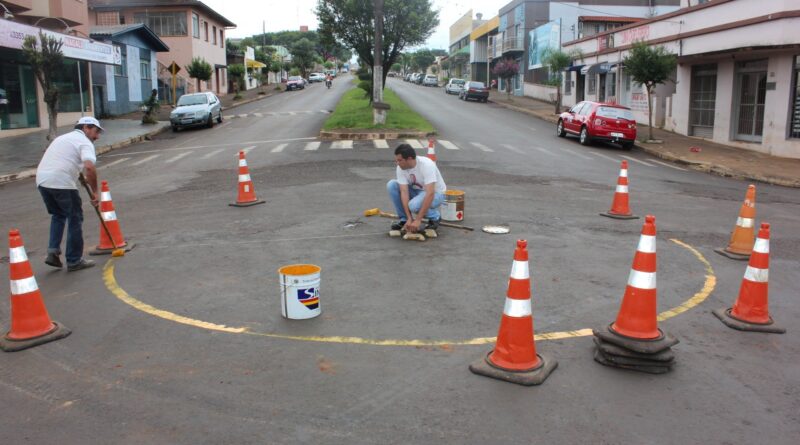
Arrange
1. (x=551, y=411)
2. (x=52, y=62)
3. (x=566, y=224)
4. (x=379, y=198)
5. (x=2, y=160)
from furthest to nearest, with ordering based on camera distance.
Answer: (x=52, y=62) < (x=2, y=160) < (x=379, y=198) < (x=566, y=224) < (x=551, y=411)

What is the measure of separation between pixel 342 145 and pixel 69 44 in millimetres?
13460

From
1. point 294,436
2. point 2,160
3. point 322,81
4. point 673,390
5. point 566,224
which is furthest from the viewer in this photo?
point 322,81

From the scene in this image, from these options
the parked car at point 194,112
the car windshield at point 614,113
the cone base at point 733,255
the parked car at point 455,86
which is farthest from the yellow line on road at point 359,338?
the parked car at point 455,86

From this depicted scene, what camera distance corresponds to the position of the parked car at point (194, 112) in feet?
90.5

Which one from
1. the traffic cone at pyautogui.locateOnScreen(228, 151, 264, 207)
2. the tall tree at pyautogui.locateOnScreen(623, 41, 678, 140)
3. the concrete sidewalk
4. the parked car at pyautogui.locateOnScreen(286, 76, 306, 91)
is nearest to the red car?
the concrete sidewalk

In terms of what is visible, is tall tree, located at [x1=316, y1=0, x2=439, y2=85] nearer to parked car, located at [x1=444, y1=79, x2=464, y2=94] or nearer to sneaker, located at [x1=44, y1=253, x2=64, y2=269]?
parked car, located at [x1=444, y1=79, x2=464, y2=94]

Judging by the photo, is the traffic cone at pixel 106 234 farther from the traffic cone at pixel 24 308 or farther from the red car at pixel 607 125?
the red car at pixel 607 125

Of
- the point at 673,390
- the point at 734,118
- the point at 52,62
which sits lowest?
the point at 673,390

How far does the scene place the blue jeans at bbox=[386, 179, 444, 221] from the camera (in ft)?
27.6

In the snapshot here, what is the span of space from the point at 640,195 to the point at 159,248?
9.13 metres

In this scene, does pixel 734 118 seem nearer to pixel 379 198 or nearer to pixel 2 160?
pixel 379 198

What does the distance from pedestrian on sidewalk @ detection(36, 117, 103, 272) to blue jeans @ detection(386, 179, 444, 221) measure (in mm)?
3634

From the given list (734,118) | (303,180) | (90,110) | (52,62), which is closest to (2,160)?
(52,62)

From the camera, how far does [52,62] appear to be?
20828 mm
